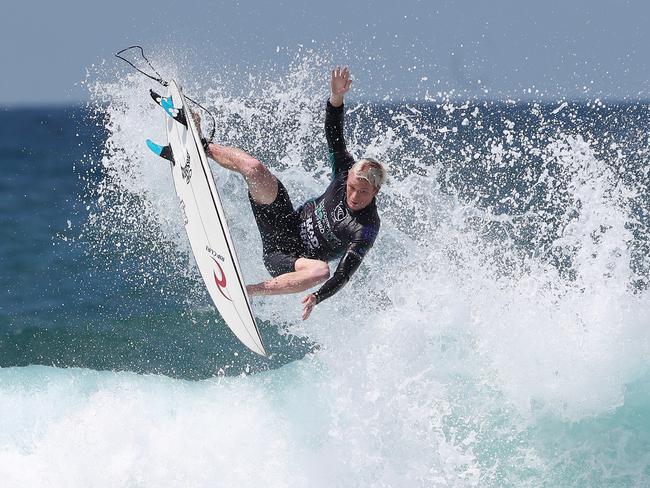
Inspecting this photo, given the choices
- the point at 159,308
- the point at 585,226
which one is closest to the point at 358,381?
the point at 585,226

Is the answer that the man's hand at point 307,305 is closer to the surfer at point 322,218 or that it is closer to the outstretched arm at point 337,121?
the surfer at point 322,218

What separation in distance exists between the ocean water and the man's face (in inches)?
68.4

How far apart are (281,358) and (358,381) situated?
167 cm

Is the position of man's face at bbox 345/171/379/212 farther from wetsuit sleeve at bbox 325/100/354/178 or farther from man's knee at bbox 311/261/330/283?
man's knee at bbox 311/261/330/283

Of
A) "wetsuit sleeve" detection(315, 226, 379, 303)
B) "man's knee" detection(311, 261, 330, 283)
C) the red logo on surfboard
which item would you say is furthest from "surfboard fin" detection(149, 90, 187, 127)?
"wetsuit sleeve" detection(315, 226, 379, 303)

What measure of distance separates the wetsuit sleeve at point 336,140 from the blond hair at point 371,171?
1.55 feet

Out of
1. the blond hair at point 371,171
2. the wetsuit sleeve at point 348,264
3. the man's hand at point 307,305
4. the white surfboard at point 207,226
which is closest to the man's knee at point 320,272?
the wetsuit sleeve at point 348,264

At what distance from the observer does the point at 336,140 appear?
650cm

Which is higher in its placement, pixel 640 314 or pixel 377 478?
pixel 640 314

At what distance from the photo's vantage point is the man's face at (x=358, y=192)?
6.05 metres

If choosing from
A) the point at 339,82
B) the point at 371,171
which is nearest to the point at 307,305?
the point at 371,171

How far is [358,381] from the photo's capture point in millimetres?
7301

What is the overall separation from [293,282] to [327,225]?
0.60 metres

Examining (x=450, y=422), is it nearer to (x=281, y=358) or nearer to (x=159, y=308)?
(x=281, y=358)
